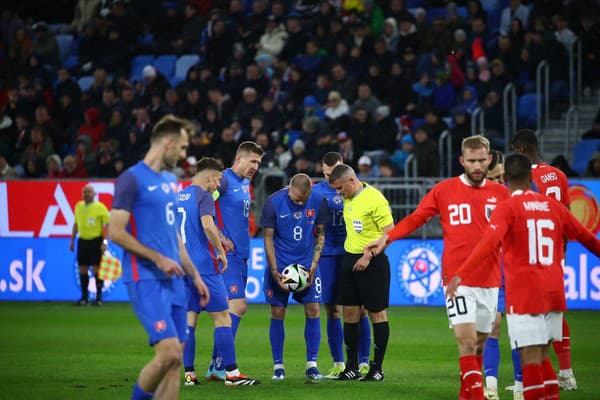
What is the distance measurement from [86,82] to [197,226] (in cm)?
1781

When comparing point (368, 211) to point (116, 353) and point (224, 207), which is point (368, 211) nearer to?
point (224, 207)

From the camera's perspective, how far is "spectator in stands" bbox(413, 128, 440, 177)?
21.5 metres

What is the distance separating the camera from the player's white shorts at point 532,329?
7984mm

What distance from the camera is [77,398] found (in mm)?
10234

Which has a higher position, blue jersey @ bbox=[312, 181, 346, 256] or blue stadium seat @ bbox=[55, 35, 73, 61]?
blue stadium seat @ bbox=[55, 35, 73, 61]

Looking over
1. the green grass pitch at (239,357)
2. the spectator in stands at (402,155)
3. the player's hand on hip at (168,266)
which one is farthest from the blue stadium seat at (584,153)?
the player's hand on hip at (168,266)

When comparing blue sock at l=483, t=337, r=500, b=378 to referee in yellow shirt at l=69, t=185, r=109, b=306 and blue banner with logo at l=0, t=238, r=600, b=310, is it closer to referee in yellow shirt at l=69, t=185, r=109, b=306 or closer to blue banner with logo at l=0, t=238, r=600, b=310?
blue banner with logo at l=0, t=238, r=600, b=310

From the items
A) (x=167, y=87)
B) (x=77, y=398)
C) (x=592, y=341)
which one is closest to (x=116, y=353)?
(x=77, y=398)

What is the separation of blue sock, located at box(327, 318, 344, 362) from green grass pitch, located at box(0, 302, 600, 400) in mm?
475

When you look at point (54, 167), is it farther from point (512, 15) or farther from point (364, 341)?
point (364, 341)

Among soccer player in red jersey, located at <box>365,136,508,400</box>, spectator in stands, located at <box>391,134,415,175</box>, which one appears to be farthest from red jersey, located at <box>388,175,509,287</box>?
spectator in stands, located at <box>391,134,415,175</box>

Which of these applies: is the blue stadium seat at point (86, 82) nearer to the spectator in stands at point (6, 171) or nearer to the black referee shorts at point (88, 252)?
the spectator in stands at point (6, 171)

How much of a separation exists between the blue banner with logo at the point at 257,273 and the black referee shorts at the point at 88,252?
0.77 m

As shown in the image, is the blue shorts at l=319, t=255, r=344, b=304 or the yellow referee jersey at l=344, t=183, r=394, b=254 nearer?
the yellow referee jersey at l=344, t=183, r=394, b=254
